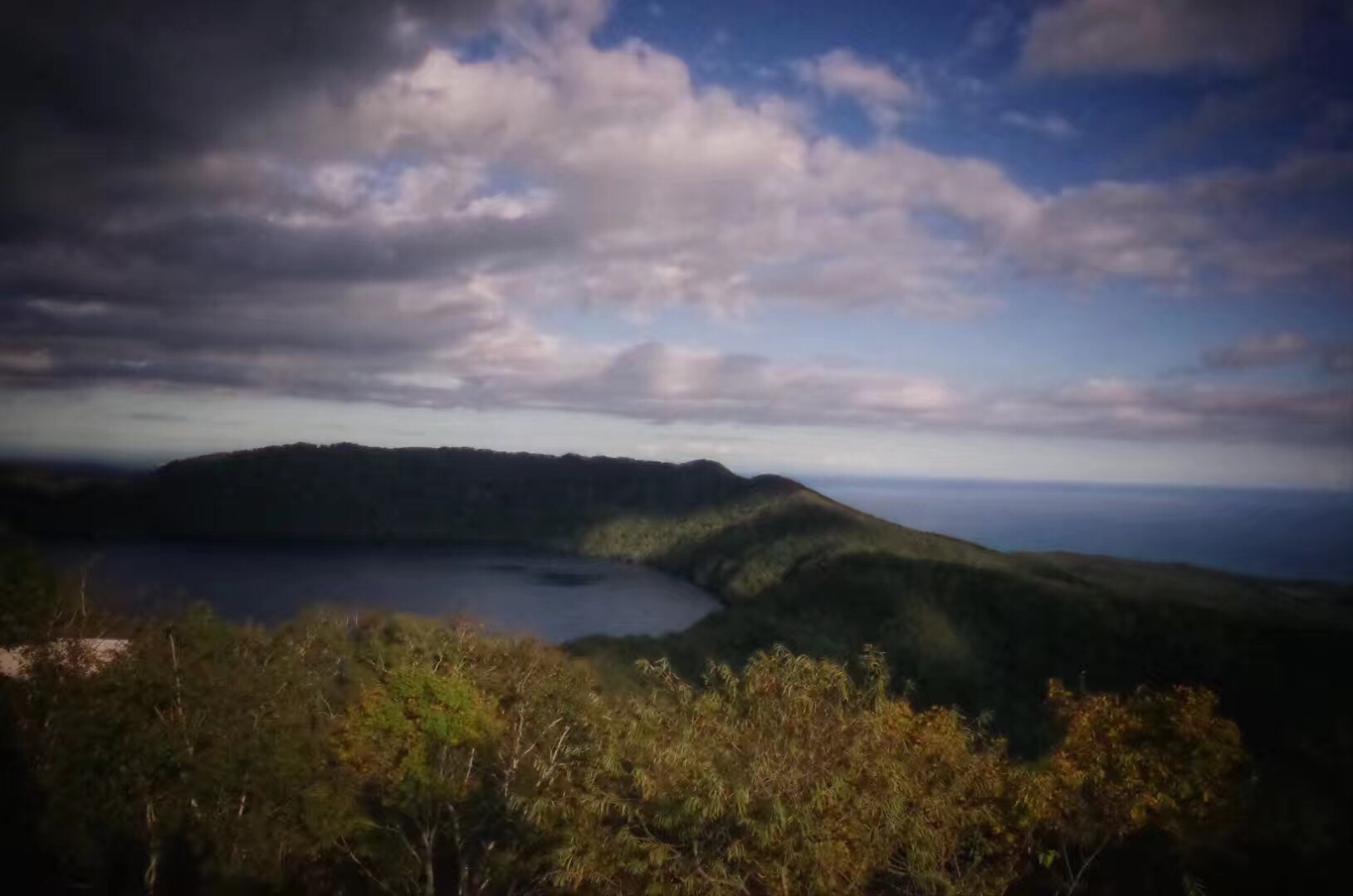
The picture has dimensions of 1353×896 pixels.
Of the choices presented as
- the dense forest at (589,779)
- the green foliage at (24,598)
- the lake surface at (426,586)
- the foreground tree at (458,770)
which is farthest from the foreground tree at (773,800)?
the lake surface at (426,586)

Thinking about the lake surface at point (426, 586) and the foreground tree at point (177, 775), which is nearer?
the foreground tree at point (177, 775)

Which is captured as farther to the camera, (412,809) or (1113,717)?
(412,809)

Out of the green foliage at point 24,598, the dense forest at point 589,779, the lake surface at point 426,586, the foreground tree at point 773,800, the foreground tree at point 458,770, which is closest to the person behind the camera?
the foreground tree at point 773,800

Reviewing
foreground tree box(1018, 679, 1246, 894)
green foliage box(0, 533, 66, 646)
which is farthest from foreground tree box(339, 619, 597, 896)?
foreground tree box(1018, 679, 1246, 894)

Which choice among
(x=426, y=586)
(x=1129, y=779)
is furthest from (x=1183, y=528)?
(x=426, y=586)

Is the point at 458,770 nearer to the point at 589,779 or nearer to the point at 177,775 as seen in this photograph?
the point at 177,775

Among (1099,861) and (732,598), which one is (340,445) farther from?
(1099,861)

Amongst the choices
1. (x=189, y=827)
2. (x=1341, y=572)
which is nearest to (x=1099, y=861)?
(x=189, y=827)

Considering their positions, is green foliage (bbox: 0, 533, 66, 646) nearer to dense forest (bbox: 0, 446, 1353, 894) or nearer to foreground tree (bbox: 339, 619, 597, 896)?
dense forest (bbox: 0, 446, 1353, 894)

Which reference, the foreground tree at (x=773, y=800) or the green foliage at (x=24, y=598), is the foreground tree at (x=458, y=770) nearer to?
the foreground tree at (x=773, y=800)
